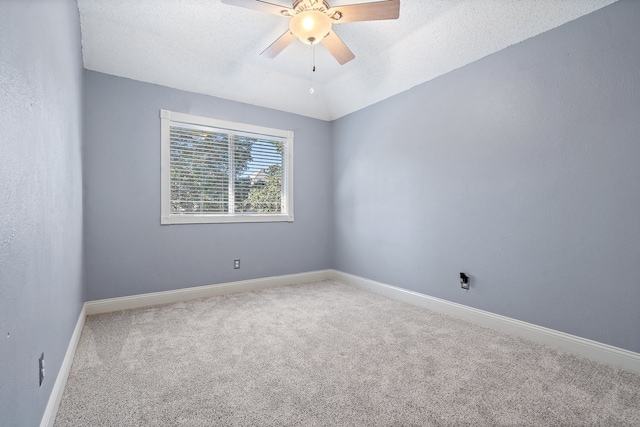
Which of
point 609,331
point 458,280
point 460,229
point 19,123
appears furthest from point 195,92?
point 609,331

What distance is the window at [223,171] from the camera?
350 centimetres

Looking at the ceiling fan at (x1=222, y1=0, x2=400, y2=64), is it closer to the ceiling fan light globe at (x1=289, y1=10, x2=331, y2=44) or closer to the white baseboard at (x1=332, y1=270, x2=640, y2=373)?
the ceiling fan light globe at (x1=289, y1=10, x2=331, y2=44)

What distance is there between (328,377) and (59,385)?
1.48 m

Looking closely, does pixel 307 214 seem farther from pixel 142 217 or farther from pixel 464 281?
pixel 464 281

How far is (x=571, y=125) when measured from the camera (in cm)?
224

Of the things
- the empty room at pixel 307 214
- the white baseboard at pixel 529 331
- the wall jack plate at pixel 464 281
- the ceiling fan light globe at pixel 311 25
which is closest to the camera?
the empty room at pixel 307 214

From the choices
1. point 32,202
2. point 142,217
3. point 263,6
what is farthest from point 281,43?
point 142,217

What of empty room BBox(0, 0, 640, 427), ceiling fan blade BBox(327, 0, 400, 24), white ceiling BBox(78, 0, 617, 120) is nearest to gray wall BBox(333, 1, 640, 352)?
empty room BBox(0, 0, 640, 427)

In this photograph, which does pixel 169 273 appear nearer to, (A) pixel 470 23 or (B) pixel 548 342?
(B) pixel 548 342

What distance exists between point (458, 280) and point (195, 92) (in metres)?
3.57

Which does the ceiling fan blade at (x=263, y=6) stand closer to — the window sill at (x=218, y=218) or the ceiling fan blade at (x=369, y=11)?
the ceiling fan blade at (x=369, y=11)

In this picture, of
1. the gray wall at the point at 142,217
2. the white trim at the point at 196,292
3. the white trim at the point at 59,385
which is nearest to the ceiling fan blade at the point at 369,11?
the gray wall at the point at 142,217

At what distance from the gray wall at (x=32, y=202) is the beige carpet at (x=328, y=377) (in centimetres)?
41

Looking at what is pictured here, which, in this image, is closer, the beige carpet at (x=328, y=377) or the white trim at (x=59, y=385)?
the white trim at (x=59, y=385)
